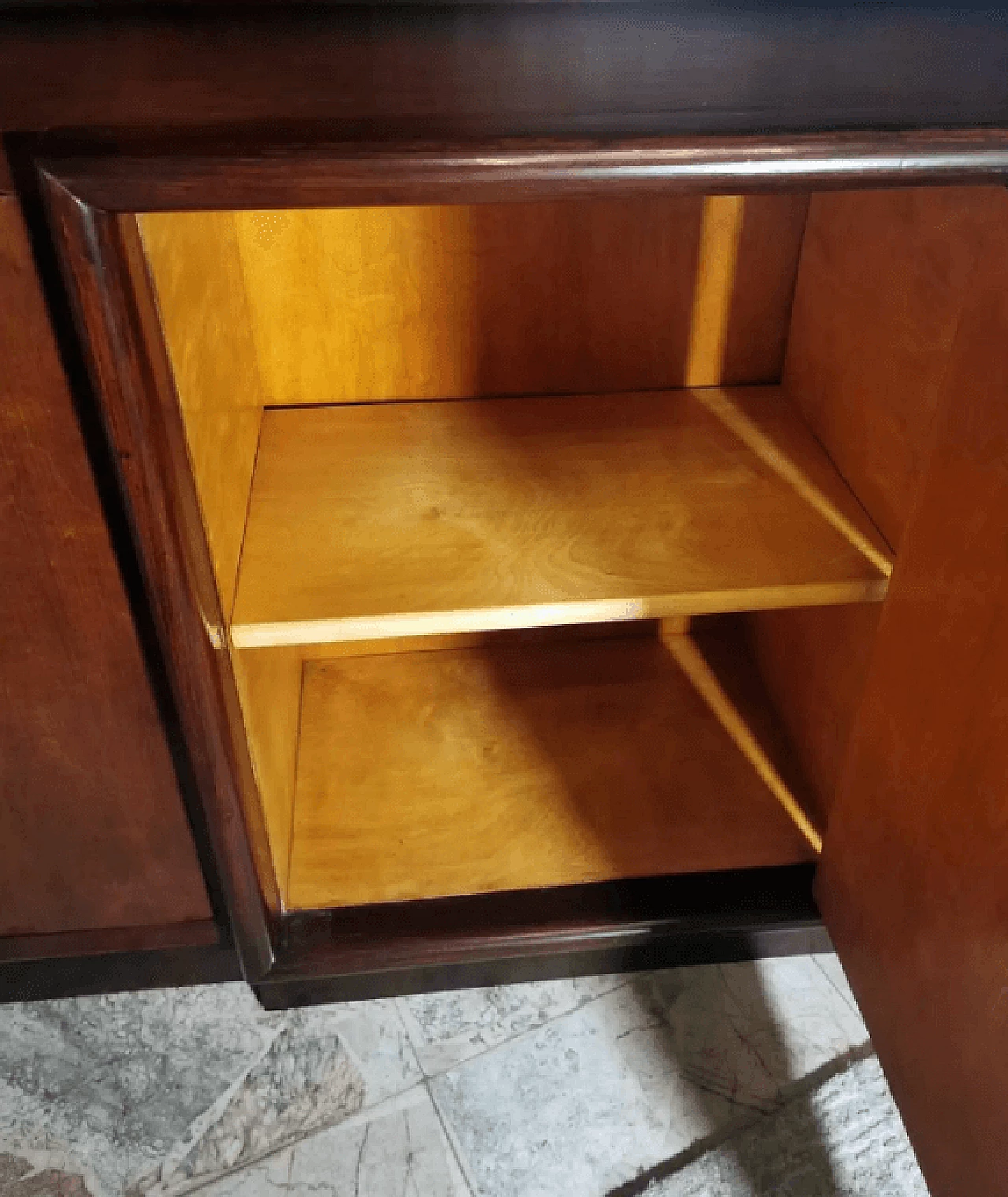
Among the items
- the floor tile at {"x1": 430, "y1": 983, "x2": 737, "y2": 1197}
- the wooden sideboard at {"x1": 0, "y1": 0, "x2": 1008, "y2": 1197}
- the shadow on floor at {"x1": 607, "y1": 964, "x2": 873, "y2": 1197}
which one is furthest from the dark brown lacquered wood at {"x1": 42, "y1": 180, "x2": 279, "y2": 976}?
the shadow on floor at {"x1": 607, "y1": 964, "x2": 873, "y2": 1197}

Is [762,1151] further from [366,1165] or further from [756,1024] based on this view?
[366,1165]

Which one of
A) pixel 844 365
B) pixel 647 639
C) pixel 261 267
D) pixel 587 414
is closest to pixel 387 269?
pixel 261 267

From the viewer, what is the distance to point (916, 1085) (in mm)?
780

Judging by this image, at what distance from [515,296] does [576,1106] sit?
815 millimetres

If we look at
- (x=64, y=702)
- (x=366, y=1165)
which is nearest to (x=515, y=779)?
(x=366, y=1165)

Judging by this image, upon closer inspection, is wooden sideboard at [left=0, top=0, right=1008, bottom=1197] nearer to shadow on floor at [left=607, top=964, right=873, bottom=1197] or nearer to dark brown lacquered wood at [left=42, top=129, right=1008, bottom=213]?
dark brown lacquered wood at [left=42, top=129, right=1008, bottom=213]

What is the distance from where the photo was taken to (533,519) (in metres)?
0.95

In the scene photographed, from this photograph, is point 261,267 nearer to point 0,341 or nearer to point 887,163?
point 0,341

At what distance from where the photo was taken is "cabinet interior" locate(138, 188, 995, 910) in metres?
0.87

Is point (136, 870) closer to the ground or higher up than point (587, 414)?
closer to the ground

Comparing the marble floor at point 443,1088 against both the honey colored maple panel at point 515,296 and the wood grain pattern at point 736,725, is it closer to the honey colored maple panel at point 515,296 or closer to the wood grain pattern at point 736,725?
the wood grain pattern at point 736,725

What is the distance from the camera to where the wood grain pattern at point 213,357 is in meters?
0.71

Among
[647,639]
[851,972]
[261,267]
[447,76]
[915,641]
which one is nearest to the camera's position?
[447,76]

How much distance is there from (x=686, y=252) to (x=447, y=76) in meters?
0.53
